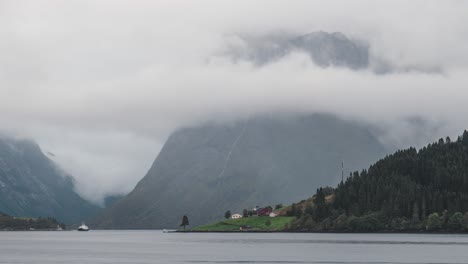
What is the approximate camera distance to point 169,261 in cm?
19812

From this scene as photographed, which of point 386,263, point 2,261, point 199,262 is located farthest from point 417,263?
point 2,261

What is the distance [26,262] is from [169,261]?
32.3m

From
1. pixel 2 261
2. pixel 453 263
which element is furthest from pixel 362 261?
pixel 2 261

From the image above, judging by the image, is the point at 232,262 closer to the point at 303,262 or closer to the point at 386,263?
the point at 303,262

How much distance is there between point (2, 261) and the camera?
196250 mm

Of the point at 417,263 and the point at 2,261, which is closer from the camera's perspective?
the point at 417,263

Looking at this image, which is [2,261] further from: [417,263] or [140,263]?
[417,263]

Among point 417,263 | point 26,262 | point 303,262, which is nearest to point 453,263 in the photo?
point 417,263

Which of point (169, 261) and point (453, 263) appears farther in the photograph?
point (169, 261)

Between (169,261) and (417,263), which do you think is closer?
(417,263)

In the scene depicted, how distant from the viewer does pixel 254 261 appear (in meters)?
192

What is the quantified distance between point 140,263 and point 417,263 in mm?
60953

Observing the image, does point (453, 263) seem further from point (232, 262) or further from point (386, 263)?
point (232, 262)

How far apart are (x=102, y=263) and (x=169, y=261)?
53.3ft
